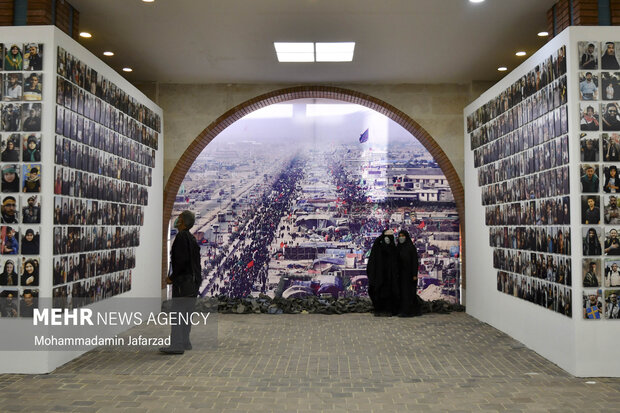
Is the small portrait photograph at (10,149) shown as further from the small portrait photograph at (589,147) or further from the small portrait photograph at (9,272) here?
the small portrait photograph at (589,147)

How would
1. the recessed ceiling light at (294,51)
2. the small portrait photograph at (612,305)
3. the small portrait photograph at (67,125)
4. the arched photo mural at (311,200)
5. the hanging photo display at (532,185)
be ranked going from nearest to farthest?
the small portrait photograph at (612,305)
the hanging photo display at (532,185)
the small portrait photograph at (67,125)
the recessed ceiling light at (294,51)
the arched photo mural at (311,200)

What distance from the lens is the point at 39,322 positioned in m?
6.47

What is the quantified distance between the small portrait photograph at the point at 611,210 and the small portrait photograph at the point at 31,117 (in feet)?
20.7

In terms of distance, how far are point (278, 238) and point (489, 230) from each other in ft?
20.8

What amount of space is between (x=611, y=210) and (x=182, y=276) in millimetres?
5043

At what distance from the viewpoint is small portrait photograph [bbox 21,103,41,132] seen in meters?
6.52

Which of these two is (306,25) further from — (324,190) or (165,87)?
(324,190)

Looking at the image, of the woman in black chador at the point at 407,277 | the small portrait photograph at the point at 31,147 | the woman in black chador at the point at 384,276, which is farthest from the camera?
the woman in black chador at the point at 384,276

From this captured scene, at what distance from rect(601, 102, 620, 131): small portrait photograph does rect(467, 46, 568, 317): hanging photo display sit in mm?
213

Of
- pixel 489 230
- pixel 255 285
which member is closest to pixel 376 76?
pixel 489 230

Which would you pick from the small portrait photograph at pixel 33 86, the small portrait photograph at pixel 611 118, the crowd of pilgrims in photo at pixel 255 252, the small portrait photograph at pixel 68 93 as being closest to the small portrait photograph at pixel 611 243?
the small portrait photograph at pixel 611 118

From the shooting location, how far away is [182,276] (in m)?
7.30

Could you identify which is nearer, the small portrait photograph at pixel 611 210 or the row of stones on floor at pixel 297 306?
the small portrait photograph at pixel 611 210

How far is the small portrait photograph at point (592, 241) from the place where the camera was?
6406 millimetres
